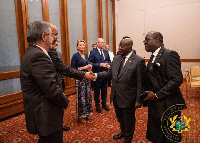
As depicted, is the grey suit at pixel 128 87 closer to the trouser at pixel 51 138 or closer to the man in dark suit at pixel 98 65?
the trouser at pixel 51 138

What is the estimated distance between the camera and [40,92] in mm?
1447

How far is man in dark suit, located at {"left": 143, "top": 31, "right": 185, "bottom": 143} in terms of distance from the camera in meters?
1.80

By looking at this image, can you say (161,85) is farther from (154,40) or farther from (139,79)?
(154,40)

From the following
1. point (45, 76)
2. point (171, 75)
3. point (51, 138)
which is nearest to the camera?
point (45, 76)

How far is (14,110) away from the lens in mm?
3918

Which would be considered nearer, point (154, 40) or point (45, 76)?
point (45, 76)

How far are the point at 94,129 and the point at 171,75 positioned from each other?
1863 millimetres

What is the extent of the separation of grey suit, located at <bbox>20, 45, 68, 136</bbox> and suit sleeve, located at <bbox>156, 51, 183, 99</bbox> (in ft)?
3.43

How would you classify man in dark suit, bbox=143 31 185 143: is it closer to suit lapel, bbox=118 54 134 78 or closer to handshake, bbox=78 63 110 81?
suit lapel, bbox=118 54 134 78

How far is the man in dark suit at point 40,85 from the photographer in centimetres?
137

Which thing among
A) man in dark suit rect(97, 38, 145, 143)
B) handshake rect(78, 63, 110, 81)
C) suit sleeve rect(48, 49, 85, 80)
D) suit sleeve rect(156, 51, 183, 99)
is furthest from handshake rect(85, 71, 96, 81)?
suit sleeve rect(156, 51, 183, 99)

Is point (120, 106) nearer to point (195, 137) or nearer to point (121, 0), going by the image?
point (195, 137)

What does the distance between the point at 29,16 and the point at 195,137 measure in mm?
4386

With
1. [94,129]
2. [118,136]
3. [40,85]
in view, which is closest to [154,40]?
[40,85]
